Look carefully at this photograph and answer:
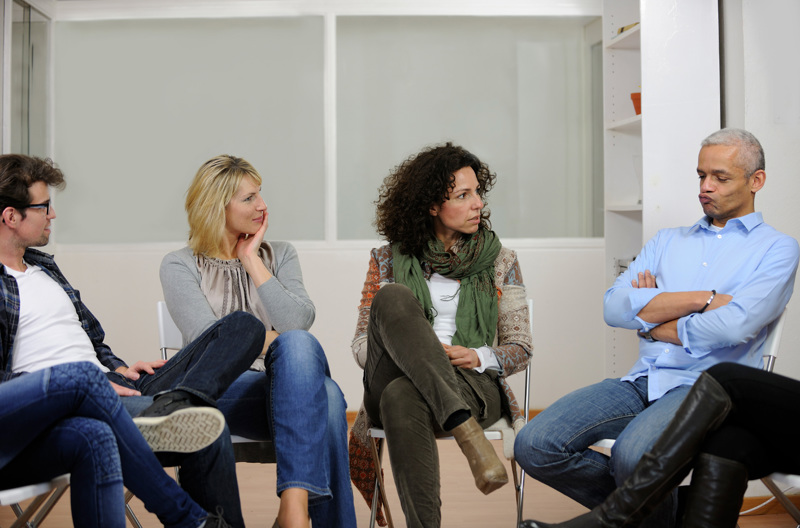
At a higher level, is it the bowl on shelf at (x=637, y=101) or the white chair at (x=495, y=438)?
the bowl on shelf at (x=637, y=101)

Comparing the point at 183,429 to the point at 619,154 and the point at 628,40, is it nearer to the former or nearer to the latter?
the point at 619,154

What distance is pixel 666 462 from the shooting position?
1940 mm

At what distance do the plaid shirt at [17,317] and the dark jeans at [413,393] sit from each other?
84cm

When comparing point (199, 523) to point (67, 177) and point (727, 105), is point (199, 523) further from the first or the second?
point (67, 177)

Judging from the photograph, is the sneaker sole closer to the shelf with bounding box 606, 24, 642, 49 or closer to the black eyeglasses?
the black eyeglasses

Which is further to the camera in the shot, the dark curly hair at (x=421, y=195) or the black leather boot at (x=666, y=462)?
the dark curly hair at (x=421, y=195)

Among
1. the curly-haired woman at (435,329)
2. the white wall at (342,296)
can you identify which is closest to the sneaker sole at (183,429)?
the curly-haired woman at (435,329)

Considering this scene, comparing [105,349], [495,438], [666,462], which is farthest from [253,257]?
[666,462]

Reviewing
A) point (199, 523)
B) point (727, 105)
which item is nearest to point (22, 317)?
point (199, 523)

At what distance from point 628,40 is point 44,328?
273 centimetres

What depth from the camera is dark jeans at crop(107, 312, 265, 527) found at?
84.6 inches

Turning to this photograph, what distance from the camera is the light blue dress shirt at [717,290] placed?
7.54ft

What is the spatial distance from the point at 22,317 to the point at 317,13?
3.23m

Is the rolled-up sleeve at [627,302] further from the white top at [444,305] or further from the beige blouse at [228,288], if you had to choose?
the beige blouse at [228,288]
